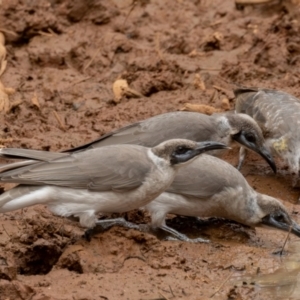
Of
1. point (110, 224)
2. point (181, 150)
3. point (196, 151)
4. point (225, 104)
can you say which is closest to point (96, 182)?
point (110, 224)

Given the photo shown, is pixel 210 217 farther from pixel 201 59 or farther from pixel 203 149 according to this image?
pixel 201 59

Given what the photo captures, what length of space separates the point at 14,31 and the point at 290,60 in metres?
3.27

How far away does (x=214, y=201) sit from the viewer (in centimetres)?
867

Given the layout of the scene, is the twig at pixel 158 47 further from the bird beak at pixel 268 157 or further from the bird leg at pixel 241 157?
the bird beak at pixel 268 157

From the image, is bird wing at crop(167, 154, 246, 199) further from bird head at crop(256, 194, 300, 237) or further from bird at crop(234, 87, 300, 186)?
bird at crop(234, 87, 300, 186)

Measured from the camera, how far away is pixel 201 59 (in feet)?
39.3

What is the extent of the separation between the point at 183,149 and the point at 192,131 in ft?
4.21

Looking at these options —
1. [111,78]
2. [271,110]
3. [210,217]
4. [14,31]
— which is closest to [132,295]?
[210,217]

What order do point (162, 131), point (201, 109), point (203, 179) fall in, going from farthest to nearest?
point (201, 109) → point (162, 131) → point (203, 179)

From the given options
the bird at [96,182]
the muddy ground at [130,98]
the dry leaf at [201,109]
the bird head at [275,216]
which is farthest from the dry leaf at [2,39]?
the bird head at [275,216]

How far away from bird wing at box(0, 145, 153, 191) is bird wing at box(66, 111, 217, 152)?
2.77 ft

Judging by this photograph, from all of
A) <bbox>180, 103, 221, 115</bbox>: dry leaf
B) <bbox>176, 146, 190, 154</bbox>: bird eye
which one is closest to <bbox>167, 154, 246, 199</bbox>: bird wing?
<bbox>176, 146, 190, 154</bbox>: bird eye

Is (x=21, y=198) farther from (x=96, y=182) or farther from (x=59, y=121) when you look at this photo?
(x=59, y=121)

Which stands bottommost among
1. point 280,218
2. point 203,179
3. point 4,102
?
point 280,218
